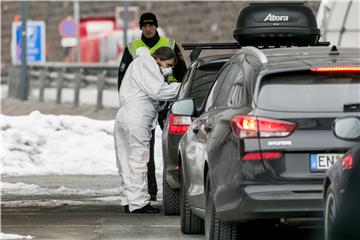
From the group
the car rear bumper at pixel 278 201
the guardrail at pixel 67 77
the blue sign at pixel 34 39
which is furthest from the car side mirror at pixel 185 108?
the blue sign at pixel 34 39

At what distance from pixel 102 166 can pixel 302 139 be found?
11839mm

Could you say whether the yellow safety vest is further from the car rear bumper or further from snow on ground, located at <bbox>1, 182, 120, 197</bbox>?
the car rear bumper

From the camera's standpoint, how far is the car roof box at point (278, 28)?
17547mm

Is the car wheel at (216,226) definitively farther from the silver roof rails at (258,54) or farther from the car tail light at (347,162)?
the car tail light at (347,162)

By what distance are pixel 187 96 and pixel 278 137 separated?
4124 mm

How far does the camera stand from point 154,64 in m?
14.8

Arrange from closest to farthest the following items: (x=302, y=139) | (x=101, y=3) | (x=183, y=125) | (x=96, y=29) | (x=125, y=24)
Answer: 1. (x=302, y=139)
2. (x=183, y=125)
3. (x=125, y=24)
4. (x=96, y=29)
5. (x=101, y=3)

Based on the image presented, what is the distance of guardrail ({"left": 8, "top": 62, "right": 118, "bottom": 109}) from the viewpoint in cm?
3678

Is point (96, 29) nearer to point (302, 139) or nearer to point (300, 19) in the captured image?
point (300, 19)

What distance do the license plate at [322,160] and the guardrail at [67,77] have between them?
25.8 meters

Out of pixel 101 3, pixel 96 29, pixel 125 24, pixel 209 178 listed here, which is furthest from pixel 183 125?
pixel 101 3

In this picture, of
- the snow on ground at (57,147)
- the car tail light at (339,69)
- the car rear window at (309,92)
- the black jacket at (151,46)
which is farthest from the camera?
the snow on ground at (57,147)

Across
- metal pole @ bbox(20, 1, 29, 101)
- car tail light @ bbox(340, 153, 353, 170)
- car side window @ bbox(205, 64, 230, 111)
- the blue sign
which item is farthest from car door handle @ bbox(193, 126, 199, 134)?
the blue sign

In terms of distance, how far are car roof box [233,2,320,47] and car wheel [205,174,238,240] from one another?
6.45 meters
